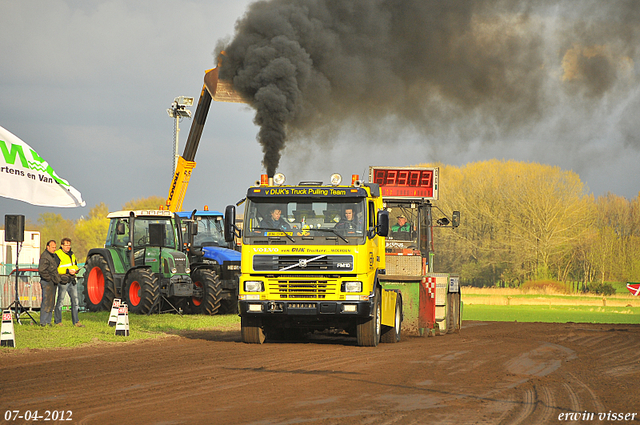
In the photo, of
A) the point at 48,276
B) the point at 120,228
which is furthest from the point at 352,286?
the point at 120,228

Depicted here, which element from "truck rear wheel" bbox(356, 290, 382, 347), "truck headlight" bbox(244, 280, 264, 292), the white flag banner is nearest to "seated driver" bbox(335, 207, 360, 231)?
"truck rear wheel" bbox(356, 290, 382, 347)

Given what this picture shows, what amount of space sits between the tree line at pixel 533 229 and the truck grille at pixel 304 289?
166 feet

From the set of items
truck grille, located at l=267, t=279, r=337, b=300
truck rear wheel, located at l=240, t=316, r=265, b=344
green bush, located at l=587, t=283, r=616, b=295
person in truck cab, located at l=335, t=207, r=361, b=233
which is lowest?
green bush, located at l=587, t=283, r=616, b=295

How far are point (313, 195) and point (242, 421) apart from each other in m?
7.33

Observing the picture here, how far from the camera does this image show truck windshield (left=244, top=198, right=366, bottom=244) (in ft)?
45.4

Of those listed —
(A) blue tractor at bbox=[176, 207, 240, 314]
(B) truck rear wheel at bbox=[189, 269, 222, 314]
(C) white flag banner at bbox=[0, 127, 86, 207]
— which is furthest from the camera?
(A) blue tractor at bbox=[176, 207, 240, 314]

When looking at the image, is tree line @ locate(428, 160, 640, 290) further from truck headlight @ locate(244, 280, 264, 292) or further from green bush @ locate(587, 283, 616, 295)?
truck headlight @ locate(244, 280, 264, 292)

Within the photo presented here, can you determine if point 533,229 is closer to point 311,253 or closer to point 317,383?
point 311,253

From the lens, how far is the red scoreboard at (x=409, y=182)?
20328 millimetres

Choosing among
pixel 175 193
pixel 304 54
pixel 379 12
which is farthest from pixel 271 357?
pixel 175 193

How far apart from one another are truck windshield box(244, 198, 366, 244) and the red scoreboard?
252 inches

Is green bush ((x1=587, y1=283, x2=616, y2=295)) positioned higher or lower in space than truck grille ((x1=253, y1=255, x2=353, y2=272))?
lower

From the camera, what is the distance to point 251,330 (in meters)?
14.9

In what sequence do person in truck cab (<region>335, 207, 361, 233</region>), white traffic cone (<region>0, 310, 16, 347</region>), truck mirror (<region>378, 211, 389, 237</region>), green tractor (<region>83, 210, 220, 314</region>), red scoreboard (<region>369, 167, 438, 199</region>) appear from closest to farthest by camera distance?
white traffic cone (<region>0, 310, 16, 347</region>) < person in truck cab (<region>335, 207, 361, 233</region>) < truck mirror (<region>378, 211, 389, 237</region>) < red scoreboard (<region>369, 167, 438, 199</region>) < green tractor (<region>83, 210, 220, 314</region>)
